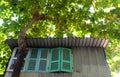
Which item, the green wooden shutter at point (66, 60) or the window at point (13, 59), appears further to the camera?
the window at point (13, 59)

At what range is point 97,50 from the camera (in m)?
8.34

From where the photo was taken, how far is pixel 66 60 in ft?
25.4

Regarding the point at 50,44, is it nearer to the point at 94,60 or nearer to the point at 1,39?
the point at 94,60

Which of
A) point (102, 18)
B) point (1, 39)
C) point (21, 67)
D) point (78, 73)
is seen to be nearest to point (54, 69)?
point (78, 73)

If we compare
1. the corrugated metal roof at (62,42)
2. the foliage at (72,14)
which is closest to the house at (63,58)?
the corrugated metal roof at (62,42)

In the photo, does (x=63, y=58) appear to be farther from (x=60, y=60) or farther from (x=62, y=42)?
(x=62, y=42)

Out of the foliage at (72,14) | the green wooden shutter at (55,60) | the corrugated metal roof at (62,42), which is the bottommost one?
the green wooden shutter at (55,60)

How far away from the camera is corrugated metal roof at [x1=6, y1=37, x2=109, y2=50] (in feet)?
26.2

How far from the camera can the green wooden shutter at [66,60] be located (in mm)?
7423

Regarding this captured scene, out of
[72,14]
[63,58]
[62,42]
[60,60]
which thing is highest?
[72,14]

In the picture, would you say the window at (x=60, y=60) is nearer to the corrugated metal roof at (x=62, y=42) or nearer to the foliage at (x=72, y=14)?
the corrugated metal roof at (x=62, y=42)

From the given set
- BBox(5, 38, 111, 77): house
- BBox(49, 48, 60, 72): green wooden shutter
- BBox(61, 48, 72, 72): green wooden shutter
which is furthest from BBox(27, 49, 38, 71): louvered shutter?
BBox(61, 48, 72, 72): green wooden shutter

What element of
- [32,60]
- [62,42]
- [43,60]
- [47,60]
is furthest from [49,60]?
[62,42]

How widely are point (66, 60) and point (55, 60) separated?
54 centimetres
